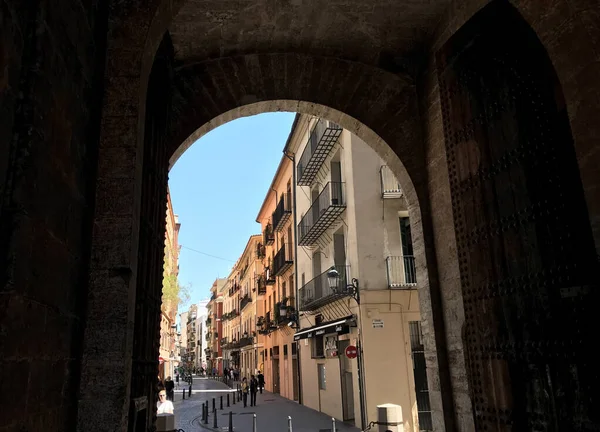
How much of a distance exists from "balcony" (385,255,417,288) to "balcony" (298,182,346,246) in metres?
2.20

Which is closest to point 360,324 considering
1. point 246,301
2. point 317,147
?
point 317,147

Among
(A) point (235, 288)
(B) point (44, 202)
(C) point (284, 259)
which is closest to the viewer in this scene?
(B) point (44, 202)

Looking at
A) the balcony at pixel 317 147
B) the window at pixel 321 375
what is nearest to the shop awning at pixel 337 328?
the window at pixel 321 375

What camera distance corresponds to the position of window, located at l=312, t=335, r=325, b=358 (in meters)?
16.8

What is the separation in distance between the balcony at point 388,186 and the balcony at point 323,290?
2377 mm

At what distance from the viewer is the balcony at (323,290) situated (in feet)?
44.9

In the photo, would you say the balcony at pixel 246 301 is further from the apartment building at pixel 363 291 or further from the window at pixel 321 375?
the apartment building at pixel 363 291

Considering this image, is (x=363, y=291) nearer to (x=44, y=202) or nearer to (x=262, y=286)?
(x=44, y=202)

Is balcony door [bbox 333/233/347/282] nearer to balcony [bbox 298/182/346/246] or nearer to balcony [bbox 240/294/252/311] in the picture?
balcony [bbox 298/182/346/246]

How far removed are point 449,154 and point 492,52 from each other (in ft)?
3.50

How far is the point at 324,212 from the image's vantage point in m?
14.6

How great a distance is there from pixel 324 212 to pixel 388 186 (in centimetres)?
212

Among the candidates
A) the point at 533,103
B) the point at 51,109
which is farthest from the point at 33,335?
the point at 533,103

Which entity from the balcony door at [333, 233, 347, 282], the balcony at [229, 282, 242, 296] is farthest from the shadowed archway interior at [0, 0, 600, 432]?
the balcony at [229, 282, 242, 296]
